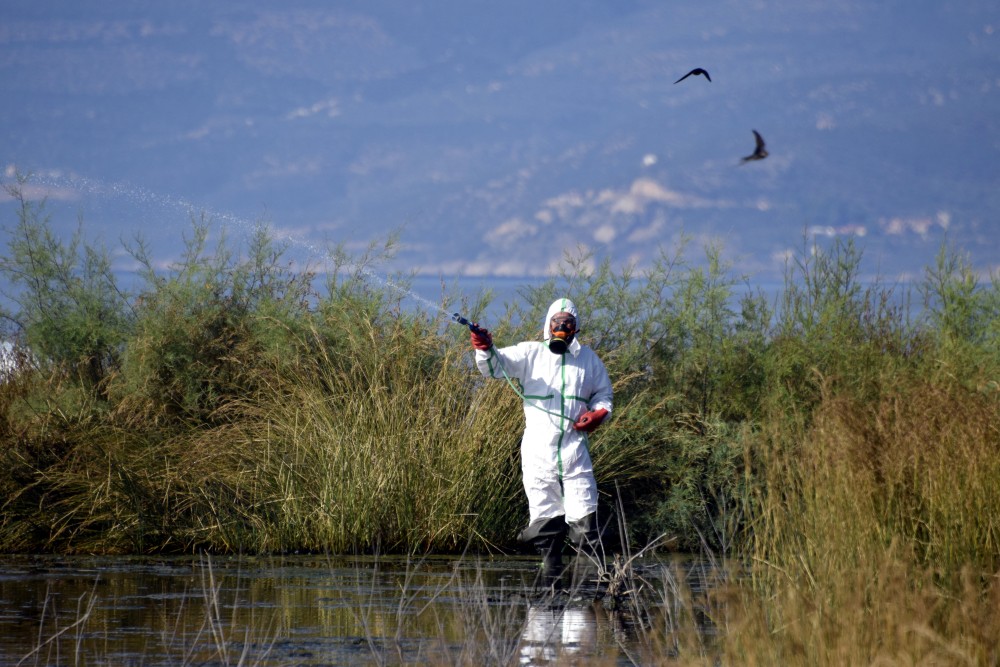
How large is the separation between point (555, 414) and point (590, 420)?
1.25 ft

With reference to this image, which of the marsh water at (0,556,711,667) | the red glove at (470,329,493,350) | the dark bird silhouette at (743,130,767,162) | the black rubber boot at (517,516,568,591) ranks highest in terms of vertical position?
the dark bird silhouette at (743,130,767,162)

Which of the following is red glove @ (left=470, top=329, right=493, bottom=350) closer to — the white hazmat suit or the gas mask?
the white hazmat suit

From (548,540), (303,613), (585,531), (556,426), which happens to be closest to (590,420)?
(556,426)

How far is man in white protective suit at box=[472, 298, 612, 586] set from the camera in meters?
10.7

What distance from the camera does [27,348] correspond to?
17.8m

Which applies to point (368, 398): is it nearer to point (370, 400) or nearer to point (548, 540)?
point (370, 400)

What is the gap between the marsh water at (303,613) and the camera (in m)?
6.67

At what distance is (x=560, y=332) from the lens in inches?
428

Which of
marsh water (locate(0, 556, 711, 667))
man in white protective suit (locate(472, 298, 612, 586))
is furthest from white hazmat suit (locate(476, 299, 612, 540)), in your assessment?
marsh water (locate(0, 556, 711, 667))

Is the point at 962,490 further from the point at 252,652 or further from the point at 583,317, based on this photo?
the point at 583,317

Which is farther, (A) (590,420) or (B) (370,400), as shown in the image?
(B) (370,400)

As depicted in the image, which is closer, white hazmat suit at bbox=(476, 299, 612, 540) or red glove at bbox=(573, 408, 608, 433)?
red glove at bbox=(573, 408, 608, 433)

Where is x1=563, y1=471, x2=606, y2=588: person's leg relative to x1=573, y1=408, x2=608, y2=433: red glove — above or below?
below

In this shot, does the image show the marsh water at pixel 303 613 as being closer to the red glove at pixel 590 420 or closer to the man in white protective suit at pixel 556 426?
the man in white protective suit at pixel 556 426
